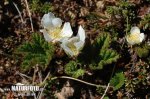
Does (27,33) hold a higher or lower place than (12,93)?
higher

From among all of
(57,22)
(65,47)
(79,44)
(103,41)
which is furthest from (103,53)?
(57,22)

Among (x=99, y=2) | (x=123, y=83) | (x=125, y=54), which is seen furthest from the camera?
(x=99, y=2)

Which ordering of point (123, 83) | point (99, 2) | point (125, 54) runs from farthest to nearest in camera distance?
1. point (99, 2)
2. point (125, 54)
3. point (123, 83)

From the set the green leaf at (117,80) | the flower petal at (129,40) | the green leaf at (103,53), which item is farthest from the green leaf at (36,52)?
the flower petal at (129,40)

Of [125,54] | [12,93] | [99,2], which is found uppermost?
[99,2]

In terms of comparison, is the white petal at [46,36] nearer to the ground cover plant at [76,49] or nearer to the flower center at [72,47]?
the ground cover plant at [76,49]

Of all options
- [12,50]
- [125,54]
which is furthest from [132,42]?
[12,50]

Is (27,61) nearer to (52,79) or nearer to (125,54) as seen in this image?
(52,79)

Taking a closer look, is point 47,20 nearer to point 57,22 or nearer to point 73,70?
point 57,22
